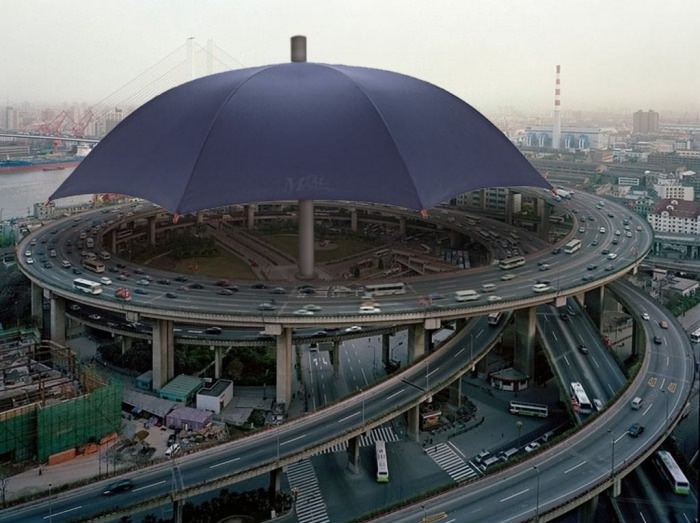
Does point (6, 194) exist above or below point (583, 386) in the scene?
above

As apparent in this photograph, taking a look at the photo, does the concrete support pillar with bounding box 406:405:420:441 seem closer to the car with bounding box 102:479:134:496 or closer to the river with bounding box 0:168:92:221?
the car with bounding box 102:479:134:496

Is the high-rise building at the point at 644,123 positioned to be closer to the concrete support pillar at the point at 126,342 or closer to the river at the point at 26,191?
the river at the point at 26,191

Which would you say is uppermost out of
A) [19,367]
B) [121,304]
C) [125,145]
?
[125,145]

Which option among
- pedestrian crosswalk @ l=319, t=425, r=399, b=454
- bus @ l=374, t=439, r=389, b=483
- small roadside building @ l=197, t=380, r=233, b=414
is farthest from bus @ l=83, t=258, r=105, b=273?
bus @ l=374, t=439, r=389, b=483

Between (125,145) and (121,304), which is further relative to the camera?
(125,145)

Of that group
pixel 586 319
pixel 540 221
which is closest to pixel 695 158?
pixel 540 221

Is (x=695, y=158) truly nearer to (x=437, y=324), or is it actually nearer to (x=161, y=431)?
(x=437, y=324)

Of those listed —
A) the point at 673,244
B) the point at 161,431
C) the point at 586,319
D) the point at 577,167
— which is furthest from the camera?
the point at 577,167

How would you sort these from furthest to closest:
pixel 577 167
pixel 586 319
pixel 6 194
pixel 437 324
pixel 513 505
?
pixel 577 167 → pixel 6 194 → pixel 586 319 → pixel 437 324 → pixel 513 505
